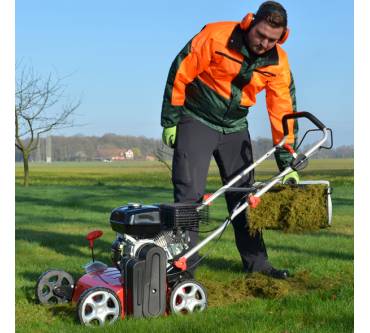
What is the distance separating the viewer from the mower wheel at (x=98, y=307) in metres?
4.05

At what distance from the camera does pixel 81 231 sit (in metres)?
9.16

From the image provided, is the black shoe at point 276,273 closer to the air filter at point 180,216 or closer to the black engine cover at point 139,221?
the air filter at point 180,216

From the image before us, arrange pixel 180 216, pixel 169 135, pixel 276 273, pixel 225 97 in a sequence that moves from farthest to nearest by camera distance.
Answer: pixel 276 273 < pixel 225 97 < pixel 169 135 < pixel 180 216

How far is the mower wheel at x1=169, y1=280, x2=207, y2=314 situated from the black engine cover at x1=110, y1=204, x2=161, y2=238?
393 mm

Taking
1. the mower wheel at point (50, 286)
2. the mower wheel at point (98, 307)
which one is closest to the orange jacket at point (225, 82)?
the mower wheel at point (50, 286)

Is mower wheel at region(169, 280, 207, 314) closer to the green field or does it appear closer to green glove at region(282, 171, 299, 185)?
the green field

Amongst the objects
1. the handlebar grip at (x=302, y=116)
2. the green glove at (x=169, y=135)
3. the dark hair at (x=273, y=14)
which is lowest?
the green glove at (x=169, y=135)

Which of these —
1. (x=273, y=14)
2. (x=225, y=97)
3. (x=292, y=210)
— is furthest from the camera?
(x=225, y=97)

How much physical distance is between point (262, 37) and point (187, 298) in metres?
1.85

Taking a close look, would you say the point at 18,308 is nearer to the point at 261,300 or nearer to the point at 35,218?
the point at 261,300

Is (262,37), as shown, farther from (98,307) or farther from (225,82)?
(98,307)

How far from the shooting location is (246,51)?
4.90 metres

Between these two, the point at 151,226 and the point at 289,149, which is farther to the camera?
the point at 289,149

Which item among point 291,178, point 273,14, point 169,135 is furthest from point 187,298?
point 273,14
